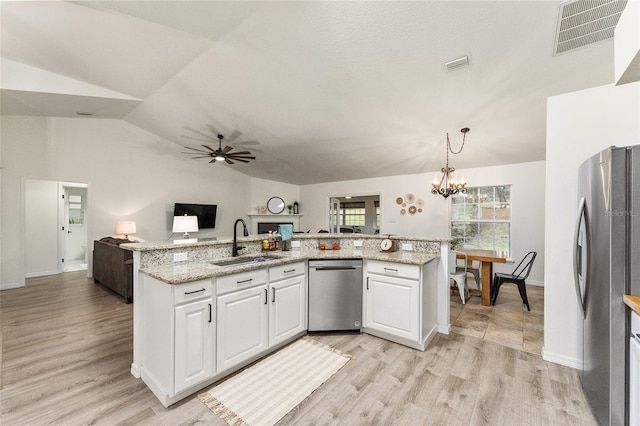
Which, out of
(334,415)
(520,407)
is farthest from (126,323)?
(520,407)

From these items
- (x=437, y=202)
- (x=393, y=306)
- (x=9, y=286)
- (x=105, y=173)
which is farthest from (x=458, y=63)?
(x=9, y=286)

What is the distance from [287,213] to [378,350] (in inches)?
246

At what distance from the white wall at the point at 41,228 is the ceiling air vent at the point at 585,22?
867cm

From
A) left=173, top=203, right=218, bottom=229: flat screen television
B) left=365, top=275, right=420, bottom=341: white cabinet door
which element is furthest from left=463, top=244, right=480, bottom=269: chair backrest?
left=173, top=203, right=218, bottom=229: flat screen television

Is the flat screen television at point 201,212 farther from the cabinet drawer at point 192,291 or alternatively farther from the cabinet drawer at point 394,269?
the cabinet drawer at point 394,269

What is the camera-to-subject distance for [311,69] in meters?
2.87

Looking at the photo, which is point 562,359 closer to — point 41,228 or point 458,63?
point 458,63

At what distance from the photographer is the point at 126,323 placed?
308cm

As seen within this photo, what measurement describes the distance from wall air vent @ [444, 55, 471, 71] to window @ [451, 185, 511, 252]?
148 inches

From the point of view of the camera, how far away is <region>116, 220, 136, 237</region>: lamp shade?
17.2 feet

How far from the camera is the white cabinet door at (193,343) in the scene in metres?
1.74

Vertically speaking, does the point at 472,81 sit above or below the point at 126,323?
above

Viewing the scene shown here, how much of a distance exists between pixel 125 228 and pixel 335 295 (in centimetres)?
500

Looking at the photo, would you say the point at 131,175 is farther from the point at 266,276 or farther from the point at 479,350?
the point at 479,350
